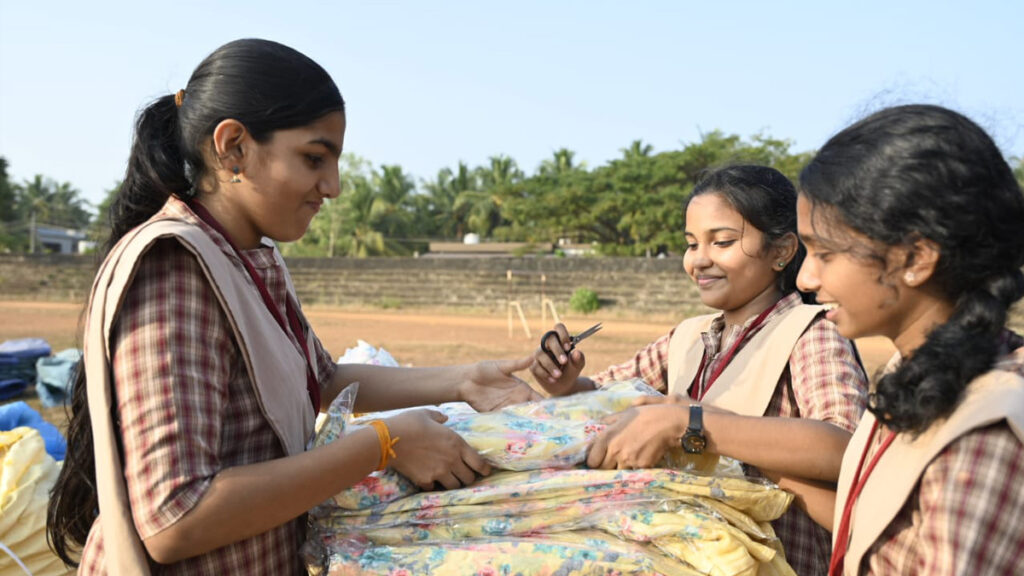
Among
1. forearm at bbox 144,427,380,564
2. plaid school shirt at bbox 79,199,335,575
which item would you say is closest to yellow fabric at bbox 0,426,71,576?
plaid school shirt at bbox 79,199,335,575

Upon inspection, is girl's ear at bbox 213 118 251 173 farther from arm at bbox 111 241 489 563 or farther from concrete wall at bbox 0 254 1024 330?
concrete wall at bbox 0 254 1024 330

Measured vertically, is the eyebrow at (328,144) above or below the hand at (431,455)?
above

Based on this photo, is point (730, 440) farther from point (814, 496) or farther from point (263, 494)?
point (263, 494)

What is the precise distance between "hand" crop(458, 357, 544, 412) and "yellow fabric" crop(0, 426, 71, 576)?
1948 mm


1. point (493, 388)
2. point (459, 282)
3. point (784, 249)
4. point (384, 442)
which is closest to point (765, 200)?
point (784, 249)

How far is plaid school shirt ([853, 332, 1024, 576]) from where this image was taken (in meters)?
1.15

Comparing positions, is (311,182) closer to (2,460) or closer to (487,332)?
(2,460)

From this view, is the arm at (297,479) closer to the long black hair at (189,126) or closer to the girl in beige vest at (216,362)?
the girl in beige vest at (216,362)

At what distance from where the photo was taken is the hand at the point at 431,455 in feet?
5.00

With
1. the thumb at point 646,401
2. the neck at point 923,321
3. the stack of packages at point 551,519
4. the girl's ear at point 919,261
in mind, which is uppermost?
the girl's ear at point 919,261

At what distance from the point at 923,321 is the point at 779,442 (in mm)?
384

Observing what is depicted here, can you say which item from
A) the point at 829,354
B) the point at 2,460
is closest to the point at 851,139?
the point at 829,354

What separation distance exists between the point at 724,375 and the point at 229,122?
1302 mm

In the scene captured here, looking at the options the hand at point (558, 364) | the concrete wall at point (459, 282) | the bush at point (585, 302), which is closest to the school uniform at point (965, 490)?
the hand at point (558, 364)
